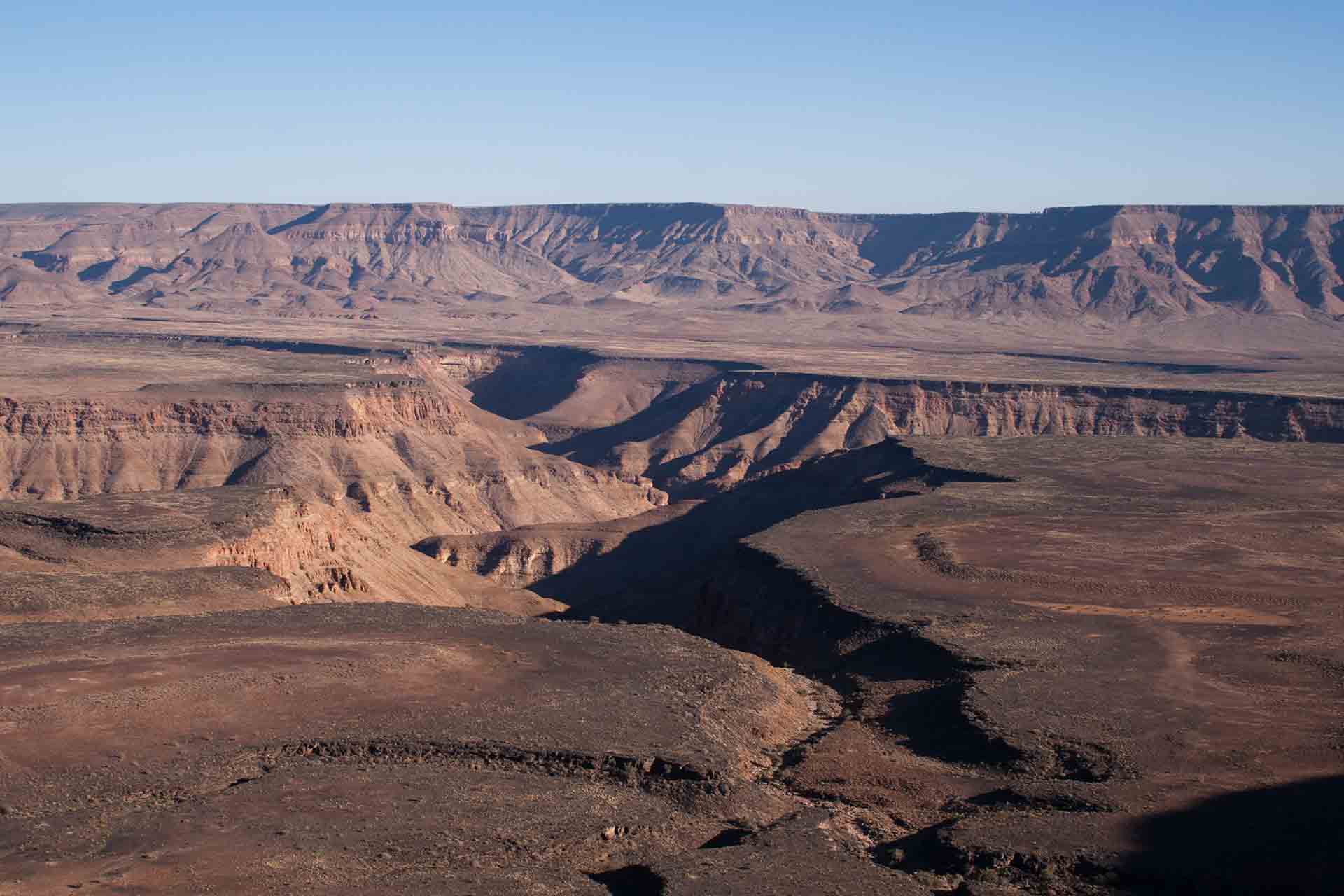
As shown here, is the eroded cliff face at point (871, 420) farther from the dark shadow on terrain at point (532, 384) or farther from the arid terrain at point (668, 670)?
the arid terrain at point (668, 670)

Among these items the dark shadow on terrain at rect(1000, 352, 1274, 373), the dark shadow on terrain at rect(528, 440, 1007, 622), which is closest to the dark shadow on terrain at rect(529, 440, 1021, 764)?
the dark shadow on terrain at rect(528, 440, 1007, 622)

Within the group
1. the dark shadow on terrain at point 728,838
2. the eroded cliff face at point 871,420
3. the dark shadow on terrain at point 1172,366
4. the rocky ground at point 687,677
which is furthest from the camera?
the dark shadow on terrain at point 1172,366

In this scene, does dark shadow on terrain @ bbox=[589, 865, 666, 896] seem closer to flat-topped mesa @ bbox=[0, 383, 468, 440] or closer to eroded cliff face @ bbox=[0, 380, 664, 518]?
eroded cliff face @ bbox=[0, 380, 664, 518]

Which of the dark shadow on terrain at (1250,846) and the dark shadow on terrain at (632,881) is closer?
the dark shadow on terrain at (1250,846)

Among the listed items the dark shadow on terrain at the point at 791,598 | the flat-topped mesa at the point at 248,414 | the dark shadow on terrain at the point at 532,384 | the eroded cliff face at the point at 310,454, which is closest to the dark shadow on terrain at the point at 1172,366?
the dark shadow on terrain at the point at 532,384

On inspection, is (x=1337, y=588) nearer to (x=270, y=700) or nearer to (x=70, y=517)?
(x=270, y=700)

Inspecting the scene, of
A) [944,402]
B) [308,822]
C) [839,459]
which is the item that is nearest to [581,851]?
[308,822]

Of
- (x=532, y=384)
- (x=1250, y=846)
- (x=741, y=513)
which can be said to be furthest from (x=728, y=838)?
(x=532, y=384)
